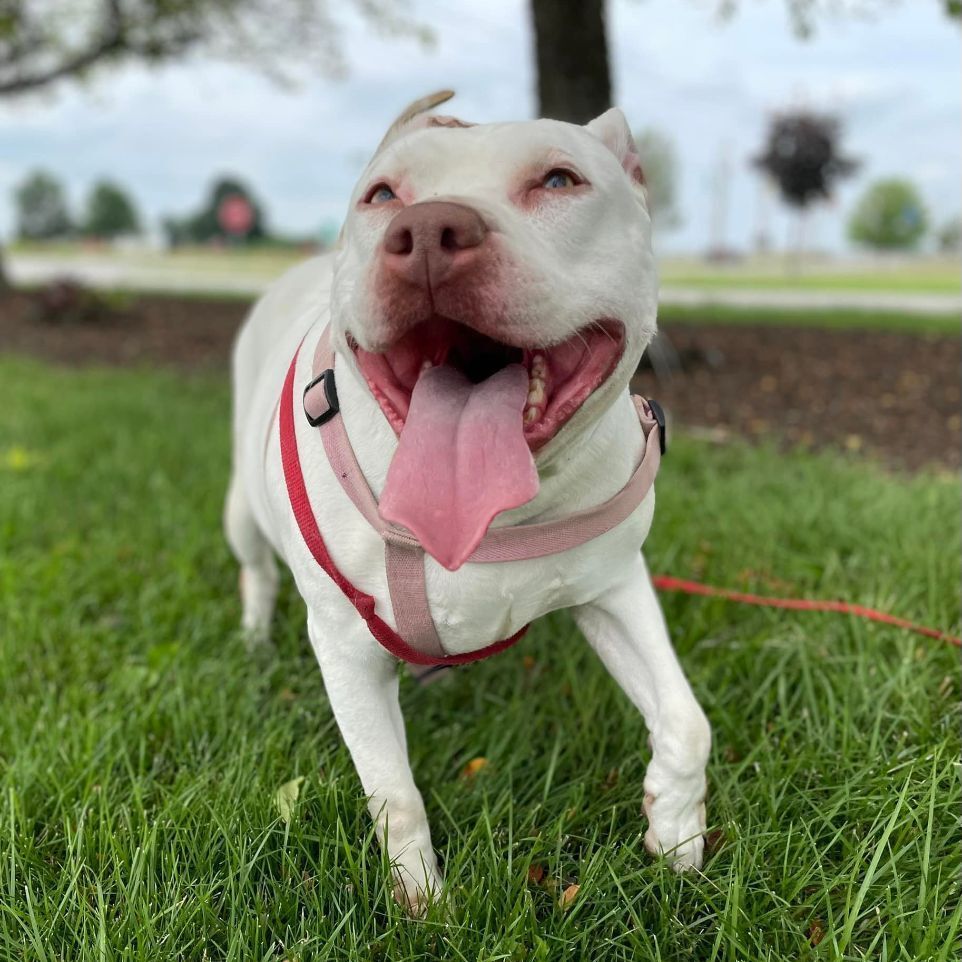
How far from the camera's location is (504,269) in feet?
4.85

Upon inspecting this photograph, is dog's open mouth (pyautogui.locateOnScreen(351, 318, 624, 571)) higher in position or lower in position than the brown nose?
lower

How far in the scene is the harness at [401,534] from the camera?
176 cm

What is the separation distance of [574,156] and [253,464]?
49.6 inches

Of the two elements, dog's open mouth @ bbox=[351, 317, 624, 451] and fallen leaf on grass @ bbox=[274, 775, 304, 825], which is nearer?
dog's open mouth @ bbox=[351, 317, 624, 451]

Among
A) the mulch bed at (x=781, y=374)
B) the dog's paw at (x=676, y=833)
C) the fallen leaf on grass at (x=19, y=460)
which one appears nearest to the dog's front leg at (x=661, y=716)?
the dog's paw at (x=676, y=833)

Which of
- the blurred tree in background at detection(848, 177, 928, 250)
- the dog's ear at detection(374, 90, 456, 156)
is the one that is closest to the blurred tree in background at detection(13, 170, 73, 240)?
A: the blurred tree in background at detection(848, 177, 928, 250)

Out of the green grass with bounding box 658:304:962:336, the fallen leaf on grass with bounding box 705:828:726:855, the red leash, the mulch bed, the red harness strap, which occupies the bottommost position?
the green grass with bounding box 658:304:962:336

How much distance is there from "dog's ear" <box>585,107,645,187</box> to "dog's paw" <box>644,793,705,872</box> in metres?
1.37

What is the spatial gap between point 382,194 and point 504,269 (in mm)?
428

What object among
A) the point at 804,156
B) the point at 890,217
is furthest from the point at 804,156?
the point at 890,217

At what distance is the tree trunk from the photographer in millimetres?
6562

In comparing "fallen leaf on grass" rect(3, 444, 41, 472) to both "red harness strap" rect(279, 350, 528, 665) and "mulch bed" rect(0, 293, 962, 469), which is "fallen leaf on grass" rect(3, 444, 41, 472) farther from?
"mulch bed" rect(0, 293, 962, 469)

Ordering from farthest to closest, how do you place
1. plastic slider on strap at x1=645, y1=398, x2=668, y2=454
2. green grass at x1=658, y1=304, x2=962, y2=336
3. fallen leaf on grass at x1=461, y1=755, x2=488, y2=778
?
green grass at x1=658, y1=304, x2=962, y2=336 < fallen leaf on grass at x1=461, y1=755, x2=488, y2=778 < plastic slider on strap at x1=645, y1=398, x2=668, y2=454

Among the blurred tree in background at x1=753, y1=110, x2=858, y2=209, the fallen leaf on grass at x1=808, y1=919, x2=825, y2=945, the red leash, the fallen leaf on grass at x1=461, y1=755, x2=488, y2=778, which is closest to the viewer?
the fallen leaf on grass at x1=808, y1=919, x2=825, y2=945
